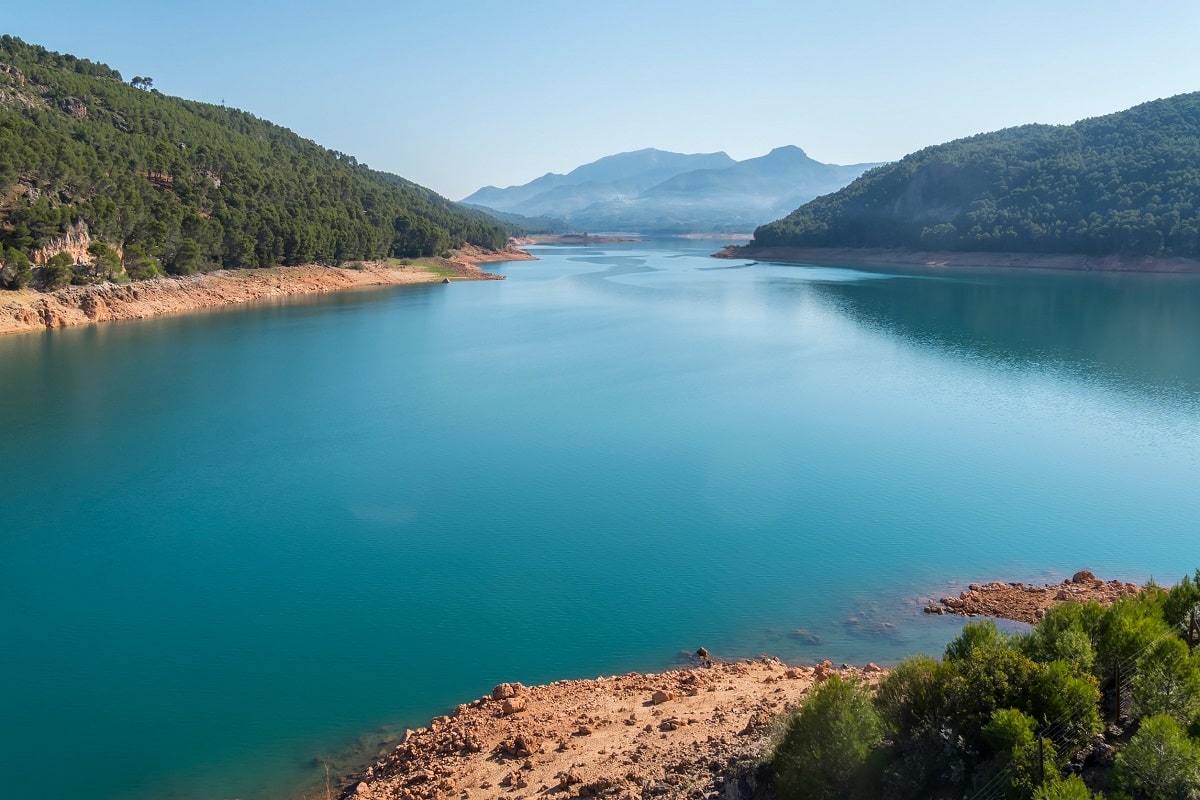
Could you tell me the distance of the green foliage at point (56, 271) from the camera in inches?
1438

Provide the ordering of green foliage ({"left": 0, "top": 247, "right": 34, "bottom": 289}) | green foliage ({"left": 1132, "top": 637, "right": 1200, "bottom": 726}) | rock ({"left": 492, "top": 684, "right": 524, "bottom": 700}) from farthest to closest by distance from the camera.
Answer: green foliage ({"left": 0, "top": 247, "right": 34, "bottom": 289}) → rock ({"left": 492, "top": 684, "right": 524, "bottom": 700}) → green foliage ({"left": 1132, "top": 637, "right": 1200, "bottom": 726})

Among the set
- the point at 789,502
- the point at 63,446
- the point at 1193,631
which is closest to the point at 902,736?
the point at 1193,631

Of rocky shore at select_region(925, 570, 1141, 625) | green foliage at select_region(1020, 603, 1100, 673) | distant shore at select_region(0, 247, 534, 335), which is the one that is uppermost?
distant shore at select_region(0, 247, 534, 335)

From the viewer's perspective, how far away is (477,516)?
52.1ft

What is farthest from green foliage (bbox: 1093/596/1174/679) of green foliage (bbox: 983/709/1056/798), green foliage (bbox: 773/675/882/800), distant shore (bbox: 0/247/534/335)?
distant shore (bbox: 0/247/534/335)

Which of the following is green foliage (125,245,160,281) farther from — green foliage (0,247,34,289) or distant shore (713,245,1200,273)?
distant shore (713,245,1200,273)

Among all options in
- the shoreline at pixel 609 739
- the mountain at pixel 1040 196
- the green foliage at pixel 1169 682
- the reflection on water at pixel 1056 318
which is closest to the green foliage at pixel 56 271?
the shoreline at pixel 609 739

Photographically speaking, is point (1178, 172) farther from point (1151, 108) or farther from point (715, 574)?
point (715, 574)

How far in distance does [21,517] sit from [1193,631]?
17415mm

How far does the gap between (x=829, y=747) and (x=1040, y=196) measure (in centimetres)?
7850

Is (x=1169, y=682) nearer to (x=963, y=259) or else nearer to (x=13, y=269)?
(x=13, y=269)

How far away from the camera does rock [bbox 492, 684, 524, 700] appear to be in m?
9.90

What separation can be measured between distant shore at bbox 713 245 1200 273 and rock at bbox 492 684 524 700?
66.2m

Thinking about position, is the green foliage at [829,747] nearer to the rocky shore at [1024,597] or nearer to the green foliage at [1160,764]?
the green foliage at [1160,764]
